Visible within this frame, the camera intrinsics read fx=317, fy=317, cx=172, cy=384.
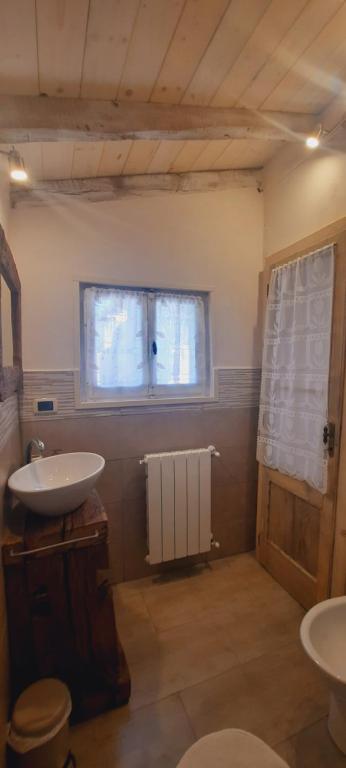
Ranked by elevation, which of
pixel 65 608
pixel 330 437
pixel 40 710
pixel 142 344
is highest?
pixel 142 344

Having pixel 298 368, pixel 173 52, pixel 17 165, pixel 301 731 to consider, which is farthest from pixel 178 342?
pixel 301 731

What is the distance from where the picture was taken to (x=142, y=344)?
1.97 metres

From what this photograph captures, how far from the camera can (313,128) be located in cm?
162

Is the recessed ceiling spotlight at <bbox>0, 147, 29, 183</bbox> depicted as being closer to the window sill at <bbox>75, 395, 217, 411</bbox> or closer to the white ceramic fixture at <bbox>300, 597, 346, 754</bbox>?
the window sill at <bbox>75, 395, 217, 411</bbox>

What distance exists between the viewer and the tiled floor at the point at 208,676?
1167 mm

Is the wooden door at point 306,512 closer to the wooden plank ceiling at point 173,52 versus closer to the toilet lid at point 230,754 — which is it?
the wooden plank ceiling at point 173,52

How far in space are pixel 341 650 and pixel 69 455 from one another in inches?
54.5

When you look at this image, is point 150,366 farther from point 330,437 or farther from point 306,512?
point 306,512

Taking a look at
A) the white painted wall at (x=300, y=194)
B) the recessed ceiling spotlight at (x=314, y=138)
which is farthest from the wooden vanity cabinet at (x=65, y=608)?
the recessed ceiling spotlight at (x=314, y=138)

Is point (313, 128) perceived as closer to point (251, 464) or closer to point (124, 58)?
point (124, 58)

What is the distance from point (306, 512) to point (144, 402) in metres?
1.11

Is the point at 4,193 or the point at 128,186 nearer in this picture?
the point at 4,193

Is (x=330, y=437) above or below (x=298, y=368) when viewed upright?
below

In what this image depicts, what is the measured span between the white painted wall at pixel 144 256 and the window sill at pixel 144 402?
25cm
